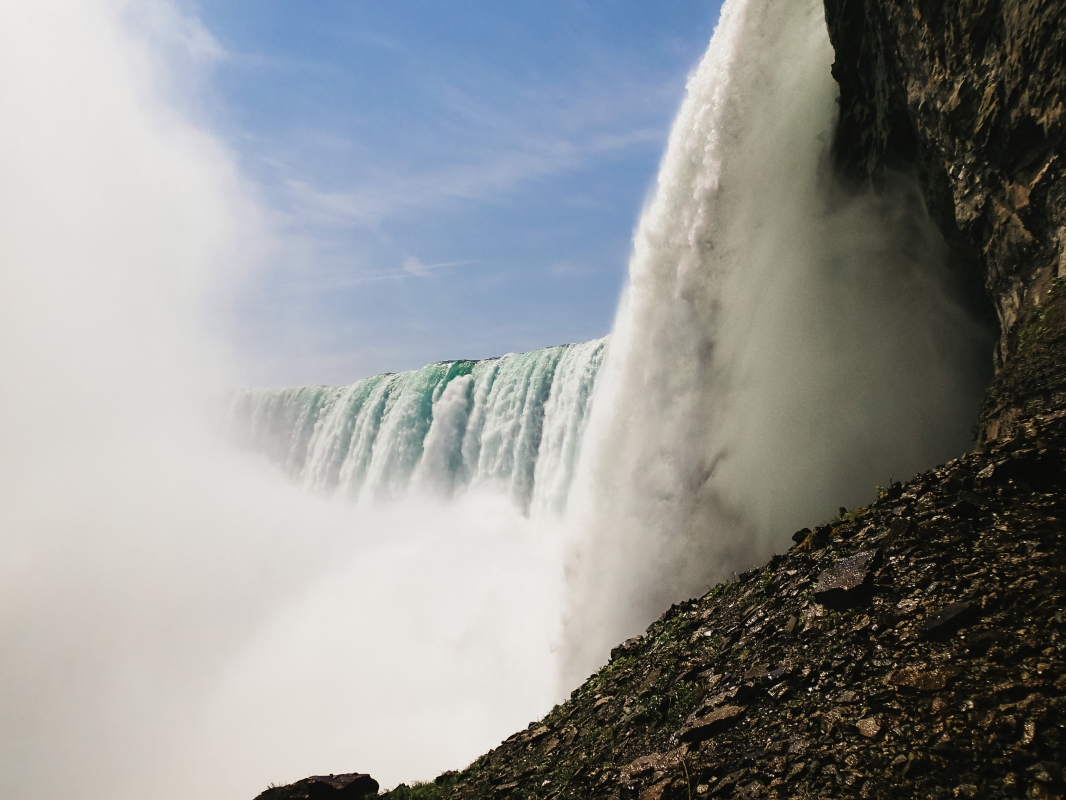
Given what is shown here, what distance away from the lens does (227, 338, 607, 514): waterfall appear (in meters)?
26.6

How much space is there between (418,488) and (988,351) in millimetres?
28231

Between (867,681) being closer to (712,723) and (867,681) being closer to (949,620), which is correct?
(949,620)

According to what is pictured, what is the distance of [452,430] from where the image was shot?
34375 mm

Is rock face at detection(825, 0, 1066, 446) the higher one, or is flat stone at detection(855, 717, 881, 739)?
rock face at detection(825, 0, 1066, 446)

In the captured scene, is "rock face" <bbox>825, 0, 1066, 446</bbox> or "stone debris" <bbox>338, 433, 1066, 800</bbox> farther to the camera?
"rock face" <bbox>825, 0, 1066, 446</bbox>

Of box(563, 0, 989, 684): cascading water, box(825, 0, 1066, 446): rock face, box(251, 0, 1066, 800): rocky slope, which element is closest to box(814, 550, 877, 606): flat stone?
box(251, 0, 1066, 800): rocky slope

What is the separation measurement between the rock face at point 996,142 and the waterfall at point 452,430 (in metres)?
15.5

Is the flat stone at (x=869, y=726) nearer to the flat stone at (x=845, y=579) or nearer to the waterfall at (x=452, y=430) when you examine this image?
the flat stone at (x=845, y=579)

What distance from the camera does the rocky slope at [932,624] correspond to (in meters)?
2.92

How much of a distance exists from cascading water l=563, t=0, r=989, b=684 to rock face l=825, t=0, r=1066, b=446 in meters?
1.32

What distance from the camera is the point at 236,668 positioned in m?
24.6

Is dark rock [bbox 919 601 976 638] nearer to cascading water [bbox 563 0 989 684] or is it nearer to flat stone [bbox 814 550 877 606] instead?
flat stone [bbox 814 550 877 606]

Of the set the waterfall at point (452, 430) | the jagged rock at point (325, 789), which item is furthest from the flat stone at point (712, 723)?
the waterfall at point (452, 430)

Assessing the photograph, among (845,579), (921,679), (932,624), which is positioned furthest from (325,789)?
(932,624)
